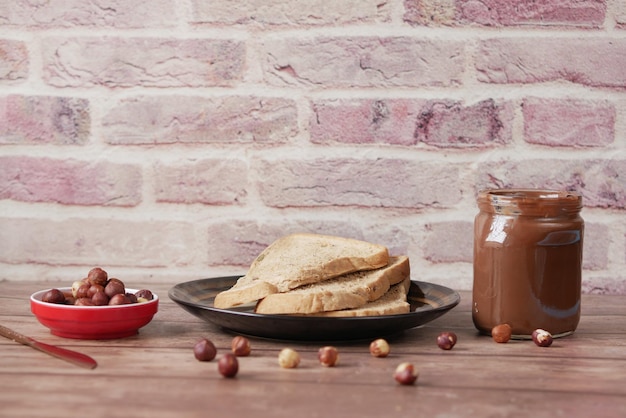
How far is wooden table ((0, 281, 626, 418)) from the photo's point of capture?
0.93 metres

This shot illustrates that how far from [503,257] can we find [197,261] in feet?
2.89

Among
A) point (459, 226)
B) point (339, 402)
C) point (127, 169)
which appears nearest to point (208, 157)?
point (127, 169)

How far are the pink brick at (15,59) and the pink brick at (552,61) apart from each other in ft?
3.55

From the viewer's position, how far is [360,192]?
72.9 inches

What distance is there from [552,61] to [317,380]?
1099mm

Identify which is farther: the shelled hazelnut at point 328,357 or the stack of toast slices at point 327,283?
the stack of toast slices at point 327,283

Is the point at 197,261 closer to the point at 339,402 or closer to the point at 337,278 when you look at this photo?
the point at 337,278

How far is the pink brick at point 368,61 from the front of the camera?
5.98 feet

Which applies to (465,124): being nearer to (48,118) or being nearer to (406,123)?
(406,123)

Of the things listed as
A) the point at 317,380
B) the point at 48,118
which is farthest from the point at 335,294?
the point at 48,118

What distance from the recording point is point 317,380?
1045 mm

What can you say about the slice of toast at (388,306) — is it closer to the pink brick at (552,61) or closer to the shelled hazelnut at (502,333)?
the shelled hazelnut at (502,333)

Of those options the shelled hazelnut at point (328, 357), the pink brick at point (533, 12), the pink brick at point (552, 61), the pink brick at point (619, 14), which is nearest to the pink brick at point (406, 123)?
the pink brick at point (552, 61)

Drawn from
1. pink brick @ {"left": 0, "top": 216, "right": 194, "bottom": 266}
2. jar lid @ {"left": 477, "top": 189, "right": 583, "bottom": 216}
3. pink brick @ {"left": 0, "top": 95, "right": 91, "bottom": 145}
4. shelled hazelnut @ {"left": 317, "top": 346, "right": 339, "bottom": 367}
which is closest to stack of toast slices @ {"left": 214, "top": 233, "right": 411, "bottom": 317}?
shelled hazelnut @ {"left": 317, "top": 346, "right": 339, "bottom": 367}
